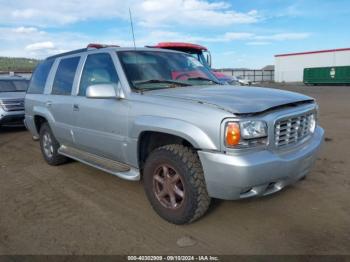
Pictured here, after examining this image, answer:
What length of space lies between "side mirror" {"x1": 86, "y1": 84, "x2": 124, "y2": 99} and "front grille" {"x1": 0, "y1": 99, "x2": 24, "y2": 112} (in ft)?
23.9

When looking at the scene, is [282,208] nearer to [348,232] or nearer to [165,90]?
[348,232]

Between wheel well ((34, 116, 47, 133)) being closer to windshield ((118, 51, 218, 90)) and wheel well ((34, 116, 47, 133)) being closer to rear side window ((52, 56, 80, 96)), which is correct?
rear side window ((52, 56, 80, 96))

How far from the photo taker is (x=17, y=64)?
136ft

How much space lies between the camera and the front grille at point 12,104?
1007 centimetres

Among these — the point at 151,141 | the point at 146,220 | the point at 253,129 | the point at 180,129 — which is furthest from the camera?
the point at 151,141

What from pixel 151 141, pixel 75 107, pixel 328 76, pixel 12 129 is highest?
pixel 75 107

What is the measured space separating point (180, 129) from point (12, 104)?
8482mm

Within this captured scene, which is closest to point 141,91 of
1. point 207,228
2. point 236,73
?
point 207,228

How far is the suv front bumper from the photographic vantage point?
2.99 m

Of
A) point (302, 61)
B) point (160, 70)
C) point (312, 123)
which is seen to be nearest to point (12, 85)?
point (160, 70)

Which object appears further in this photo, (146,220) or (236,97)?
(146,220)

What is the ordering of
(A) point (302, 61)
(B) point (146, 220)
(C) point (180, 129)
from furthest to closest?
(A) point (302, 61) → (B) point (146, 220) → (C) point (180, 129)

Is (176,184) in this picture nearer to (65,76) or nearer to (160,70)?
(160,70)

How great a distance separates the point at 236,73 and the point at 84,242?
181ft
